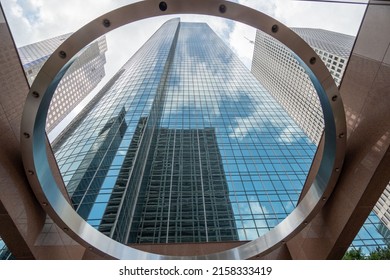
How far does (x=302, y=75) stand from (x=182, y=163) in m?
62.2

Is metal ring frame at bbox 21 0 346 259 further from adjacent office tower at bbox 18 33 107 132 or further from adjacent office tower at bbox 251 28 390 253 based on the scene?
adjacent office tower at bbox 18 33 107 132

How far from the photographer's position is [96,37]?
659 centimetres

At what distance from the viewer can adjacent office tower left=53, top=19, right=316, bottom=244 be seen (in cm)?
2491

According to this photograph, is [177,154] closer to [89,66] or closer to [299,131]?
[299,131]

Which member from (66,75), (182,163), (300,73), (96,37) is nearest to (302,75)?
(300,73)

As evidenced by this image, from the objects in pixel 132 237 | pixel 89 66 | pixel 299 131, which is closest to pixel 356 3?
pixel 132 237

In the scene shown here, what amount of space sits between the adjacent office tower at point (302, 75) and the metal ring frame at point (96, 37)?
23.9 metres

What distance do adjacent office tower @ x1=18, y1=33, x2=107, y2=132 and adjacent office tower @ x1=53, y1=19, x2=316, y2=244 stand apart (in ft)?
111

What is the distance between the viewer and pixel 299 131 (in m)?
44.7

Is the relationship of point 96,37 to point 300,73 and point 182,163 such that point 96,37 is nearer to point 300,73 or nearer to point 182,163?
point 182,163

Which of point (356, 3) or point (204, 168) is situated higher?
point (356, 3)

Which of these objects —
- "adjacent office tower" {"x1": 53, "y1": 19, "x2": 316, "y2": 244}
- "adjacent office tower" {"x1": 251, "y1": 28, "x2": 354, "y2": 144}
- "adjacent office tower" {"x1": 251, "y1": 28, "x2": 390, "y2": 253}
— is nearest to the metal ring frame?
"adjacent office tower" {"x1": 53, "y1": 19, "x2": 316, "y2": 244}

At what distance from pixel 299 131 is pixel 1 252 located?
1743 inches

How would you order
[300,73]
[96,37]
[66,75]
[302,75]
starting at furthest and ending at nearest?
[66,75], [300,73], [302,75], [96,37]
